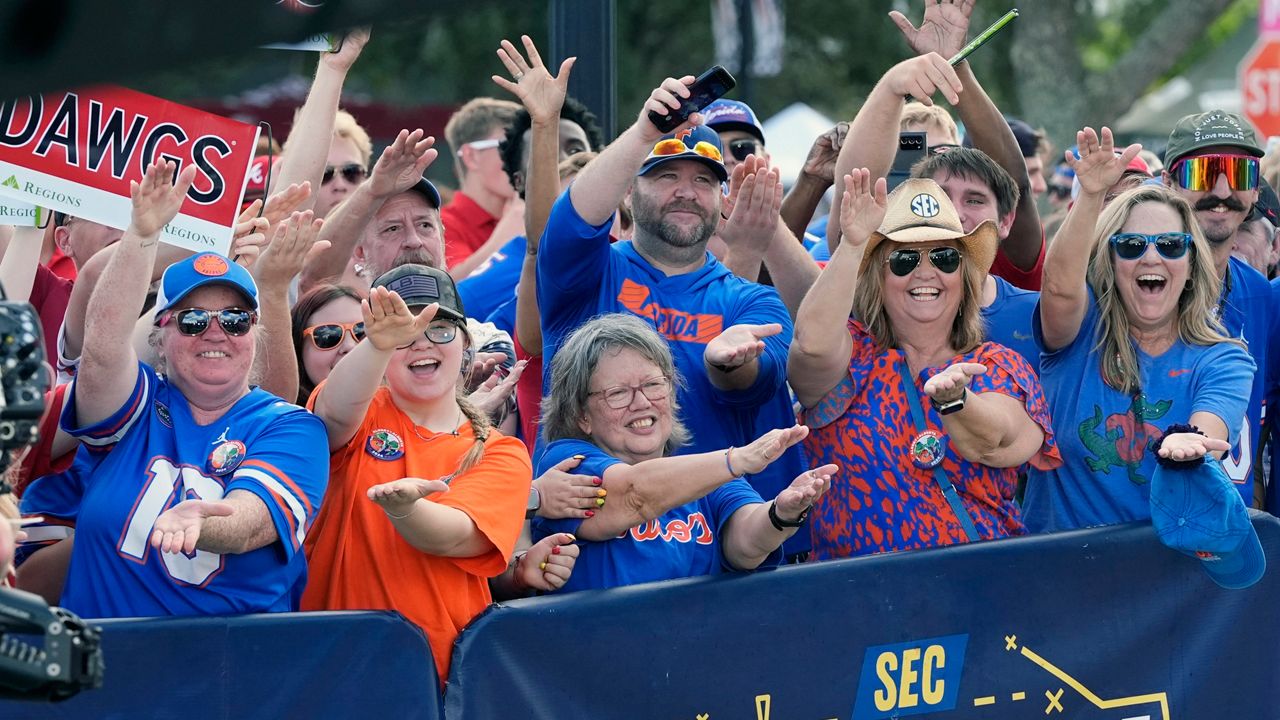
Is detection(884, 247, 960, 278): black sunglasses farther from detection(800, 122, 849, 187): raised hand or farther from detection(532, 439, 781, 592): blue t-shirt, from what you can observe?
detection(800, 122, 849, 187): raised hand

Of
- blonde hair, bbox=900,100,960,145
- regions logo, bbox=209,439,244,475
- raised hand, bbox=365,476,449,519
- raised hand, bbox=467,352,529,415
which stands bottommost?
raised hand, bbox=365,476,449,519

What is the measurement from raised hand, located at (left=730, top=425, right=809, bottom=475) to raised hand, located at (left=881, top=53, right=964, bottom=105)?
1.38m

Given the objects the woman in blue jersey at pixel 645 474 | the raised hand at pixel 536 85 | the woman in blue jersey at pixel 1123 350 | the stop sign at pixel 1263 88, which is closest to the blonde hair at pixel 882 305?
the woman in blue jersey at pixel 1123 350

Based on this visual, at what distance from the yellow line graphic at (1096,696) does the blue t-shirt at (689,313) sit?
0.77 meters

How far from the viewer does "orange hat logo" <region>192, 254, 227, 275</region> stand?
3.70 m

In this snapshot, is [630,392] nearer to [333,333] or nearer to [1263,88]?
[333,333]

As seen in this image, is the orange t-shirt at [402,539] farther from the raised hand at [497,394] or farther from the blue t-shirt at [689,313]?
the blue t-shirt at [689,313]

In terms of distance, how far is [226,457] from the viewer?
11.7 feet

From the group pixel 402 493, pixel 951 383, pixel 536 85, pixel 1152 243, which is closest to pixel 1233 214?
pixel 1152 243

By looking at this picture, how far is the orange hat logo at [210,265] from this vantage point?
370 centimetres

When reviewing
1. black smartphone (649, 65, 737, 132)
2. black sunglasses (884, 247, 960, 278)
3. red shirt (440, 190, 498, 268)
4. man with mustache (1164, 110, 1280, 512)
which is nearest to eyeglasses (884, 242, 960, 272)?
black sunglasses (884, 247, 960, 278)

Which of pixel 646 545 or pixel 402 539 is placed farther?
pixel 646 545

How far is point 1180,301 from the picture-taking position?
185 inches

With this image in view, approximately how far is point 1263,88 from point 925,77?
29.1ft
